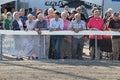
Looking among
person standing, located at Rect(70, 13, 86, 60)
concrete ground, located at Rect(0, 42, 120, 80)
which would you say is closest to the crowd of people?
person standing, located at Rect(70, 13, 86, 60)

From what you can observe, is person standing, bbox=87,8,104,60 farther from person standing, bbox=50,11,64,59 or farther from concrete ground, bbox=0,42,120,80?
person standing, bbox=50,11,64,59

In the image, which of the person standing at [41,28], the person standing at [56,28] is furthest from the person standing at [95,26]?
the person standing at [41,28]

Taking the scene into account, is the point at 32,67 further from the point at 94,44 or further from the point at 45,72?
the point at 94,44

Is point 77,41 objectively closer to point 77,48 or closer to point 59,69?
point 77,48

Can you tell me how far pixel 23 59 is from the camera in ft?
48.0

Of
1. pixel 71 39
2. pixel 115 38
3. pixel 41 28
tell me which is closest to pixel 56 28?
pixel 41 28

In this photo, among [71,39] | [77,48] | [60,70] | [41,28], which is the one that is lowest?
[60,70]

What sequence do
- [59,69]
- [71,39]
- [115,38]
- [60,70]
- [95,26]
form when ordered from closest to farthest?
1. [60,70]
2. [59,69]
3. [115,38]
4. [71,39]
5. [95,26]

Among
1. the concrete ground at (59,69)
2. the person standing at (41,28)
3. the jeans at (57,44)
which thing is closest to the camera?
the concrete ground at (59,69)

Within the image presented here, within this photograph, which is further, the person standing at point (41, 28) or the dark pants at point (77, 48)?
the dark pants at point (77, 48)

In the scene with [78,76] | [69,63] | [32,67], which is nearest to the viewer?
[78,76]

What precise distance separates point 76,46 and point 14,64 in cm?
213

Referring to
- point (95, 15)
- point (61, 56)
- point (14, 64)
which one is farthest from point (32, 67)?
point (95, 15)

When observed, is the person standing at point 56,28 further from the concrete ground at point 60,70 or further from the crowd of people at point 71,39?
the concrete ground at point 60,70
